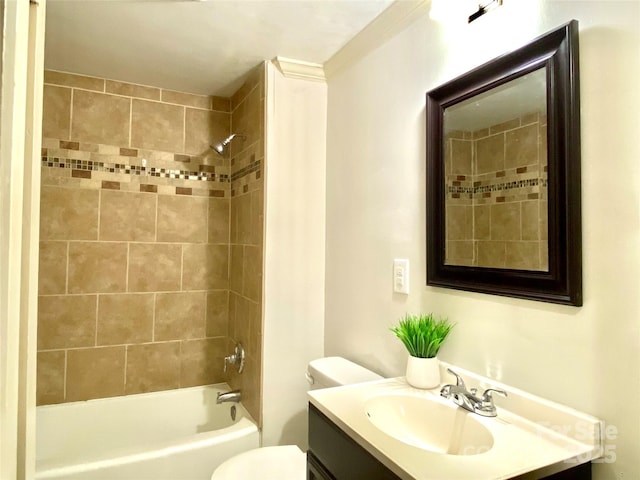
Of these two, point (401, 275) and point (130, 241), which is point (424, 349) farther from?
point (130, 241)

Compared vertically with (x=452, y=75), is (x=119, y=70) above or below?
above

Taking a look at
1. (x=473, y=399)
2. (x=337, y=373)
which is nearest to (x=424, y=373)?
(x=473, y=399)

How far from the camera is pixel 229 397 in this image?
231cm

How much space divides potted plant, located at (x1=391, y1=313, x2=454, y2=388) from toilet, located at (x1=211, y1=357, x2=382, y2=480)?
33 cm

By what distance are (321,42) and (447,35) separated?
0.72 m

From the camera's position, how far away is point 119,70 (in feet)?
7.47

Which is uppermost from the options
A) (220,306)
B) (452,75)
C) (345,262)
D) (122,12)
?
(122,12)

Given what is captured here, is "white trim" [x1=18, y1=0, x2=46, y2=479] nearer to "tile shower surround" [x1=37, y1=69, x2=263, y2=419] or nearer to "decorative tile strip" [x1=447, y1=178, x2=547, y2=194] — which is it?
"decorative tile strip" [x1=447, y1=178, x2=547, y2=194]

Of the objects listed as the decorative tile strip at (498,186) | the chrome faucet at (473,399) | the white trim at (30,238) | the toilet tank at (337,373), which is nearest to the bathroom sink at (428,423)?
the chrome faucet at (473,399)

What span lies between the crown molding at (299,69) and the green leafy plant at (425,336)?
1445mm

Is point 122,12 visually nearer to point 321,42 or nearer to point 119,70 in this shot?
point 119,70

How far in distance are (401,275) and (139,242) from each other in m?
1.70

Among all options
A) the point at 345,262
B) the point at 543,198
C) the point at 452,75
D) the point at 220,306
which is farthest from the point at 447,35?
the point at 220,306

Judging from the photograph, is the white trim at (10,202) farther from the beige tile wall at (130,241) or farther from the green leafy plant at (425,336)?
the beige tile wall at (130,241)
